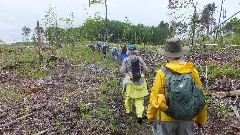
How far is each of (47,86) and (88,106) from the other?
3700mm

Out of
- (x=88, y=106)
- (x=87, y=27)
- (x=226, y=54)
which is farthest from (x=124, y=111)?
(x=87, y=27)

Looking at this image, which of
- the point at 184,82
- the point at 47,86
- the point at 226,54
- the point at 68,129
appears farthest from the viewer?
the point at 226,54

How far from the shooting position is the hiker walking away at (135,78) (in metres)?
8.34

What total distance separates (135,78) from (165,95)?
155 inches

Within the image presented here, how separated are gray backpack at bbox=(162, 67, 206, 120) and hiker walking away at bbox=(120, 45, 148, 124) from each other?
396 centimetres

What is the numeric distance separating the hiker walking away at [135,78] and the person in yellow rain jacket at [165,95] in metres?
3.58

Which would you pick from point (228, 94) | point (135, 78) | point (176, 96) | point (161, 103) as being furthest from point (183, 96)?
point (228, 94)

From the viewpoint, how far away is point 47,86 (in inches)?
482

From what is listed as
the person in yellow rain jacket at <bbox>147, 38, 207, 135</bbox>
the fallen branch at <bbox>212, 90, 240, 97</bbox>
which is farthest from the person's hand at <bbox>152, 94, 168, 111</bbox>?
the fallen branch at <bbox>212, 90, 240, 97</bbox>

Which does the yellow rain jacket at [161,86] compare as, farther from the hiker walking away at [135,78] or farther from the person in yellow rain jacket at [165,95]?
the hiker walking away at [135,78]

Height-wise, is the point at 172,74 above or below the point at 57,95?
above

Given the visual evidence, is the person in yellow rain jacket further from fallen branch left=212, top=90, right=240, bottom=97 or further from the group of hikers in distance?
fallen branch left=212, top=90, right=240, bottom=97

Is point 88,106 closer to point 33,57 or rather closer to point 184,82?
point 184,82

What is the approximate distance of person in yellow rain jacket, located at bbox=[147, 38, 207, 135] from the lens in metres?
Result: 4.36
